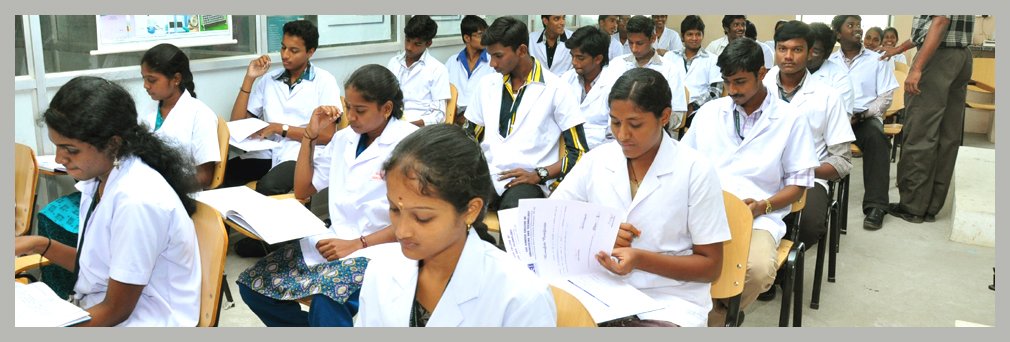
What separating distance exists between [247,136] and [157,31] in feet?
2.40

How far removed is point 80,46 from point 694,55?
397cm

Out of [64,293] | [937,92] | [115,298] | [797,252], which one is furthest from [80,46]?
[937,92]

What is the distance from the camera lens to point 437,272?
4.93 ft

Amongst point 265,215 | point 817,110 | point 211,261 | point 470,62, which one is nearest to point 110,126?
point 211,261

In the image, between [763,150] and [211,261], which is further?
[763,150]

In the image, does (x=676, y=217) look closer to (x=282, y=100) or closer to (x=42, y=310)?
(x=42, y=310)

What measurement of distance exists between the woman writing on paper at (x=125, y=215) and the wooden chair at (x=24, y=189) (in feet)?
3.47

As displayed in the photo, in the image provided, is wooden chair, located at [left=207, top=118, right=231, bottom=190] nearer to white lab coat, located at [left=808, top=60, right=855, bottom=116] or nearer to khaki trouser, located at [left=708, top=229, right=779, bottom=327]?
khaki trouser, located at [left=708, top=229, right=779, bottom=327]

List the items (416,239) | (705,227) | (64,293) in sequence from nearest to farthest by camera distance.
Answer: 1. (416,239)
2. (705,227)
3. (64,293)

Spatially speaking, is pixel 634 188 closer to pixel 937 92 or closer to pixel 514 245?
pixel 514 245

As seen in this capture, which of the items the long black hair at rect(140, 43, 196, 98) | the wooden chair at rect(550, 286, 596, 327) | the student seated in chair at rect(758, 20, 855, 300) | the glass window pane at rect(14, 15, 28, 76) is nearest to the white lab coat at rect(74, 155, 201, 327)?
the wooden chair at rect(550, 286, 596, 327)

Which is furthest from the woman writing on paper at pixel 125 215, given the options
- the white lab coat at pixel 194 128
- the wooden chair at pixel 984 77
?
the wooden chair at pixel 984 77

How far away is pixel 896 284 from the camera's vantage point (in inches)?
150

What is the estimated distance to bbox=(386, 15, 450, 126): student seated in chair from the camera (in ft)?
16.2
